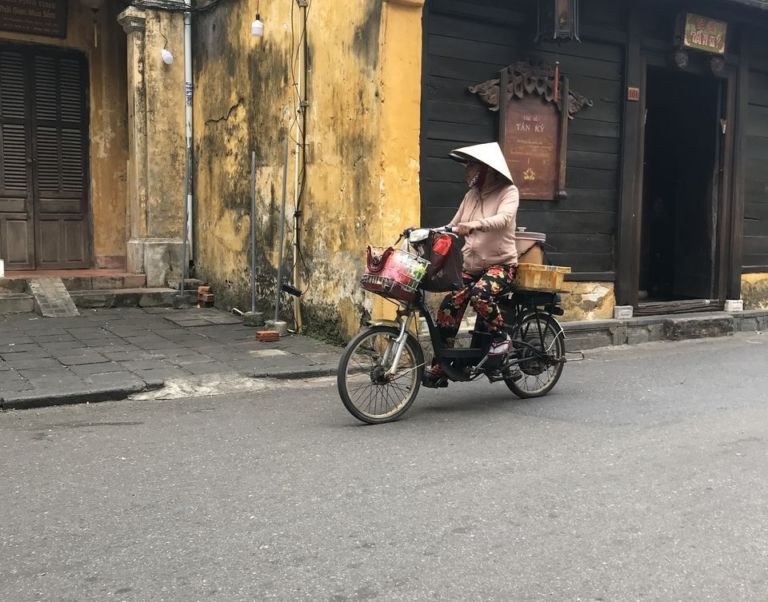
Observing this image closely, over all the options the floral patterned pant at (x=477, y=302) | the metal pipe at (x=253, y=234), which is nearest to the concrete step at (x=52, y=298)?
the metal pipe at (x=253, y=234)

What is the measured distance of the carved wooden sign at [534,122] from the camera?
7719 millimetres

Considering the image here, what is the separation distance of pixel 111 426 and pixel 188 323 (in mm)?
3991

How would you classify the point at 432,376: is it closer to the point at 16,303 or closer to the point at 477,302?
the point at 477,302

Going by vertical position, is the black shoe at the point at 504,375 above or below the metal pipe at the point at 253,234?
below

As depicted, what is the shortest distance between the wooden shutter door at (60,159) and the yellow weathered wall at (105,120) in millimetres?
145

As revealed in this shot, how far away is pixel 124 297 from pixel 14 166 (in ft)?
8.70

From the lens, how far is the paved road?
2.89 metres

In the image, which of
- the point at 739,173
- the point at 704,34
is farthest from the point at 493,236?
the point at 739,173

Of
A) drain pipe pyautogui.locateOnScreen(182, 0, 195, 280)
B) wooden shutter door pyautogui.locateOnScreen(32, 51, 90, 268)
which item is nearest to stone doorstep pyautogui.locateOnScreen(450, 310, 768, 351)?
drain pipe pyautogui.locateOnScreen(182, 0, 195, 280)

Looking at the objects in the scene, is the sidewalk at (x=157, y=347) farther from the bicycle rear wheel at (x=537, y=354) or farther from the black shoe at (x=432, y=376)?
the bicycle rear wheel at (x=537, y=354)

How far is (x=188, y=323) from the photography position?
8914 mm

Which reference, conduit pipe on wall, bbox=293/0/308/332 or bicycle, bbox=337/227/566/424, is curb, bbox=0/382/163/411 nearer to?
bicycle, bbox=337/227/566/424

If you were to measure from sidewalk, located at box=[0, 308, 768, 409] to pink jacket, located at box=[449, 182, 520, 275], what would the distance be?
1872 mm

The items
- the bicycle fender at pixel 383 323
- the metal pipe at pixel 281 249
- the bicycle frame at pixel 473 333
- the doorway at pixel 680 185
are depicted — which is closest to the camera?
the bicycle fender at pixel 383 323
